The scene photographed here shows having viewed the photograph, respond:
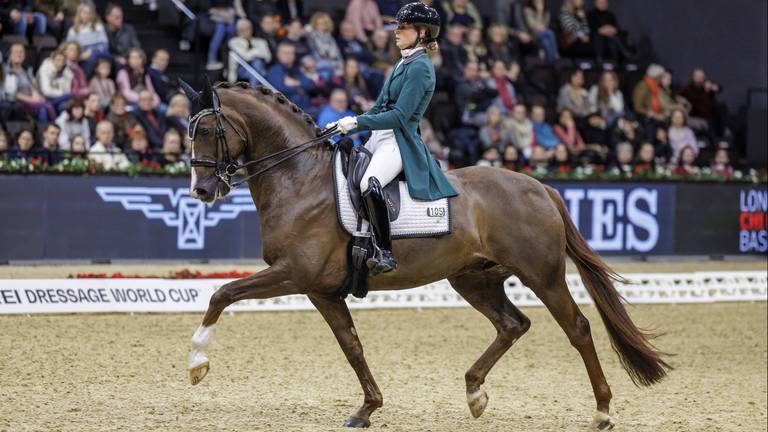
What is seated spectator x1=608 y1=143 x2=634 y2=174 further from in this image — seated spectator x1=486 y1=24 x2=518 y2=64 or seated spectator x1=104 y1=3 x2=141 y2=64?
seated spectator x1=104 y1=3 x2=141 y2=64

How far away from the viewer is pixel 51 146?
12.4m

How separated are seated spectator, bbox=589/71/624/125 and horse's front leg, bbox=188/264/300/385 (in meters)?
12.1

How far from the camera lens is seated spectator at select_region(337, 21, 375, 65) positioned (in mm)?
16156

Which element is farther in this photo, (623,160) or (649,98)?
(649,98)

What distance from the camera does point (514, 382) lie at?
8.38m

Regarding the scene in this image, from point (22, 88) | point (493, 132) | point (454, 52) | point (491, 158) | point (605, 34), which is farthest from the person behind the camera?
point (605, 34)

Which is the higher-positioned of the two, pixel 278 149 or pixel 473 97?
pixel 278 149

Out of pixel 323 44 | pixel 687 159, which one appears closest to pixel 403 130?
pixel 323 44

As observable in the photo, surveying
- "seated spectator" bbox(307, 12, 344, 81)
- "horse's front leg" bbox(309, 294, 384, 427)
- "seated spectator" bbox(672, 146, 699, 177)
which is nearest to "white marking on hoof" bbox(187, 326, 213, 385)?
"horse's front leg" bbox(309, 294, 384, 427)

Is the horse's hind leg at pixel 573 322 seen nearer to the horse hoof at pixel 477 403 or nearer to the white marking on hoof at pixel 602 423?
the white marking on hoof at pixel 602 423

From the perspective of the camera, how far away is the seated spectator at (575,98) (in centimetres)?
1736

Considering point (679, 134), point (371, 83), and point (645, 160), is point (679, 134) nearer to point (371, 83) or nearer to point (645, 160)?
point (645, 160)

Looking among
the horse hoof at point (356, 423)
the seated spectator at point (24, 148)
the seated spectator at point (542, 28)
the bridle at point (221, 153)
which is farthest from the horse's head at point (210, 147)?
the seated spectator at point (542, 28)

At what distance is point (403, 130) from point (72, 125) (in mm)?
7374
